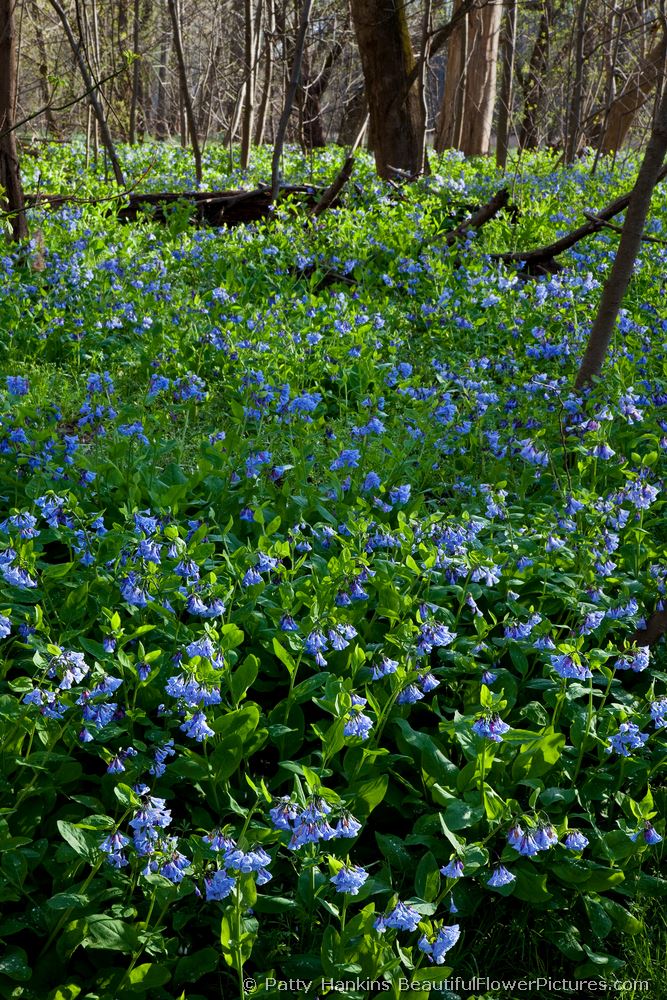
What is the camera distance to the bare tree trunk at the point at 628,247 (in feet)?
10.7

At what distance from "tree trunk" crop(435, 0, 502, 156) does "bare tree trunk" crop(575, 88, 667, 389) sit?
1092cm

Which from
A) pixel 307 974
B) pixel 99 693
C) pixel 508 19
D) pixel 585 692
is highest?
pixel 508 19

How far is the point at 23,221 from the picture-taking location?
224 inches

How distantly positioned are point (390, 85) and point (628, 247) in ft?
18.2

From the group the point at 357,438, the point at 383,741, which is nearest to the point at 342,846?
the point at 383,741

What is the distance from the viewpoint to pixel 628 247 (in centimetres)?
338

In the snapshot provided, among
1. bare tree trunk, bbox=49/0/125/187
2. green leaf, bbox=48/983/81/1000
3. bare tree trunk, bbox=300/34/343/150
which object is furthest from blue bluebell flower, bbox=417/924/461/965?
bare tree trunk, bbox=300/34/343/150

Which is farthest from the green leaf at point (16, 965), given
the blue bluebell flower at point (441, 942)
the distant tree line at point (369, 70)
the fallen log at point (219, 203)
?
the fallen log at point (219, 203)

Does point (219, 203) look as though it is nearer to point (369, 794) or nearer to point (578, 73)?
point (578, 73)

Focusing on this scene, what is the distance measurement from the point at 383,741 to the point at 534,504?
110 centimetres

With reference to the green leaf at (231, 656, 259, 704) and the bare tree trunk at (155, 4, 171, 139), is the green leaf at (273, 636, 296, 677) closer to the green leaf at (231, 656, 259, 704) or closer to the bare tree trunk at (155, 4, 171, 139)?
the green leaf at (231, 656, 259, 704)

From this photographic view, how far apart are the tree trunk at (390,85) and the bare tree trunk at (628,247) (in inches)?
207

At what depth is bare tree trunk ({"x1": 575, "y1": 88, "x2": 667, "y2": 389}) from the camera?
3258 mm

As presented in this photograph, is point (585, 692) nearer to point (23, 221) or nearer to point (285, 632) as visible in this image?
point (285, 632)
